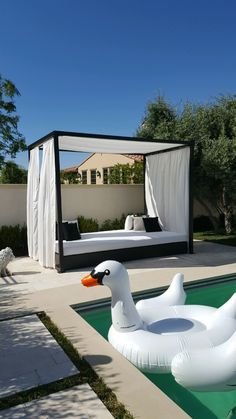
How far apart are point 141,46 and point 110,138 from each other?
4.82 meters

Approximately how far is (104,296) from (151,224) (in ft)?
15.8

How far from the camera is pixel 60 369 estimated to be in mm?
3234

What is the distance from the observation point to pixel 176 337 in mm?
3457

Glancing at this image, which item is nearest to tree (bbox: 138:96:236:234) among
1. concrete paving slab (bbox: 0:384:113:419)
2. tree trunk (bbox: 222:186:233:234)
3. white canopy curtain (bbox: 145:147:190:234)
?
tree trunk (bbox: 222:186:233:234)

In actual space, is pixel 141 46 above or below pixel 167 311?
above

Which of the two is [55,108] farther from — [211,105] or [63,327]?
[63,327]

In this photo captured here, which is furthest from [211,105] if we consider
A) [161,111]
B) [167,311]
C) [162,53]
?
[167,311]

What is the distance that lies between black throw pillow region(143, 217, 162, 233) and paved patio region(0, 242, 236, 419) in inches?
56.8

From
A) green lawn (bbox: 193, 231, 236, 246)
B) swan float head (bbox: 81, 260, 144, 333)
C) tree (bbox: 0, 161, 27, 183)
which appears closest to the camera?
swan float head (bbox: 81, 260, 144, 333)

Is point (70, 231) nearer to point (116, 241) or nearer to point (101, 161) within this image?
point (116, 241)

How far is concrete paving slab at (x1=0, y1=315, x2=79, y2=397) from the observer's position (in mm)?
→ 3051

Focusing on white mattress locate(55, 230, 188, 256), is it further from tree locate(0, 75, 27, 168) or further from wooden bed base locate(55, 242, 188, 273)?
tree locate(0, 75, 27, 168)

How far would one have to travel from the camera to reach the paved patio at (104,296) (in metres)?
2.73

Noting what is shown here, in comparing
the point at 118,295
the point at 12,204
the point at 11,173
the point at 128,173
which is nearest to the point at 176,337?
the point at 118,295
